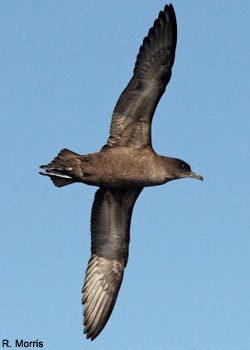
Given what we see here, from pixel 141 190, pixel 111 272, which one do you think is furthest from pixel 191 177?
pixel 111 272

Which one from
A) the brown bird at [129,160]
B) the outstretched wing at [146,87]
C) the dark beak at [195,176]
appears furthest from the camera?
the dark beak at [195,176]

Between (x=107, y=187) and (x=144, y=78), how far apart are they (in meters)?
2.00

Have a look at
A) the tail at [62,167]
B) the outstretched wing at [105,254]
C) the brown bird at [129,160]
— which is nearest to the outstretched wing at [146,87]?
the brown bird at [129,160]

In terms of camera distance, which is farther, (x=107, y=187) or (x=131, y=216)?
(x=131, y=216)

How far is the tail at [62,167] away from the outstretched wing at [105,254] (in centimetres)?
124

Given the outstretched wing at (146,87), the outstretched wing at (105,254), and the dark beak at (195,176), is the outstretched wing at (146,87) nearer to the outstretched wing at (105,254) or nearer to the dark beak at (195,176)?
the dark beak at (195,176)

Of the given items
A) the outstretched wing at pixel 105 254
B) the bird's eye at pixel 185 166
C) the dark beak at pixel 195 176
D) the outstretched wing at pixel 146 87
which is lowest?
the outstretched wing at pixel 105 254

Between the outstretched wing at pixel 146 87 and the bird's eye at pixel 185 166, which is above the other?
the outstretched wing at pixel 146 87

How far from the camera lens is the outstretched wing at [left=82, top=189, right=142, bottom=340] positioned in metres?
19.8

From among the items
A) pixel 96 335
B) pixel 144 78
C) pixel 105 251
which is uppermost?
pixel 144 78

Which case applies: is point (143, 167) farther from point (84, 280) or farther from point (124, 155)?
point (84, 280)

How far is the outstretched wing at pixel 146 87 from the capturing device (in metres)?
18.9

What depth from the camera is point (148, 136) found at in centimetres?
1895

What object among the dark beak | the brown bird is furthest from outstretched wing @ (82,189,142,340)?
the dark beak
